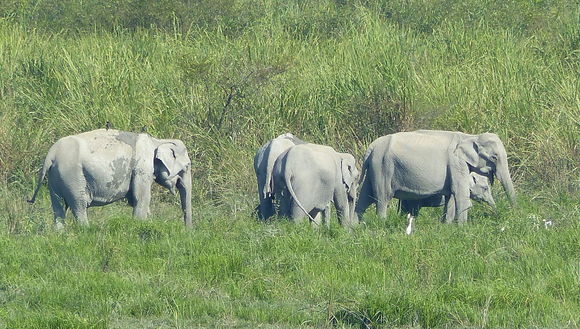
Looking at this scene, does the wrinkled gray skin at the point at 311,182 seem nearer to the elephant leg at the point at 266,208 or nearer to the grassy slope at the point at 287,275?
the elephant leg at the point at 266,208

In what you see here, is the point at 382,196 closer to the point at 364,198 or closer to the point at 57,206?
the point at 364,198

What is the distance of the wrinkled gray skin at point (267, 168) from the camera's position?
11602 millimetres

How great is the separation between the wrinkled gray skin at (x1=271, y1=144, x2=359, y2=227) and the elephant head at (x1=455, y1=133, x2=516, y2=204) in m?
1.24

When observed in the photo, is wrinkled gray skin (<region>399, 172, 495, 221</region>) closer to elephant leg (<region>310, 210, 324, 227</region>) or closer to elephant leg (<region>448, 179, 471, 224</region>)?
elephant leg (<region>448, 179, 471, 224</region>)

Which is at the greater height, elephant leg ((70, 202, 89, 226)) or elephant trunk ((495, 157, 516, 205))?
elephant leg ((70, 202, 89, 226))

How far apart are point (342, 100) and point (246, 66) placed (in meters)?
1.16

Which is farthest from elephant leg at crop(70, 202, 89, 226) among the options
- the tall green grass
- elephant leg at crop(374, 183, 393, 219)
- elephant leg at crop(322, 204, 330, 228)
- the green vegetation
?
elephant leg at crop(374, 183, 393, 219)

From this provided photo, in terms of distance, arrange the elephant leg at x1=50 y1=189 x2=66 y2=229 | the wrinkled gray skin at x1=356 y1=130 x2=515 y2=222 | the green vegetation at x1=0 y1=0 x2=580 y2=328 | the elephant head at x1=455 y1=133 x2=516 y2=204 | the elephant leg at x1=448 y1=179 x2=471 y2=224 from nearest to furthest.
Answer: the green vegetation at x1=0 y1=0 x2=580 y2=328
the elephant leg at x1=50 y1=189 x2=66 y2=229
the elephant leg at x1=448 y1=179 x2=471 y2=224
the wrinkled gray skin at x1=356 y1=130 x2=515 y2=222
the elephant head at x1=455 y1=133 x2=516 y2=204

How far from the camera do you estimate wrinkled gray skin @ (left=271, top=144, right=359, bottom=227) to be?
438 inches

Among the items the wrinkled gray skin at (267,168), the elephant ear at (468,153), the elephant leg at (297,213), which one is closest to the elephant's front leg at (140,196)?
the wrinkled gray skin at (267,168)

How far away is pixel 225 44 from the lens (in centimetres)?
1688

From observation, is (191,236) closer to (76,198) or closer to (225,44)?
(76,198)

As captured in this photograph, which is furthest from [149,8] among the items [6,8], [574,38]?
[574,38]

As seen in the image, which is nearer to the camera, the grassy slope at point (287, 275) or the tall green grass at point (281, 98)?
the grassy slope at point (287, 275)
